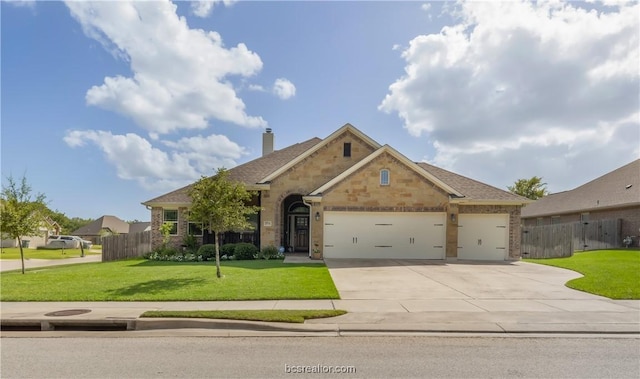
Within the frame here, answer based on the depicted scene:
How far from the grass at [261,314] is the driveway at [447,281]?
6.55 feet

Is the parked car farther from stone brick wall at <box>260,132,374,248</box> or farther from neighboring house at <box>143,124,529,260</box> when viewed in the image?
stone brick wall at <box>260,132,374,248</box>

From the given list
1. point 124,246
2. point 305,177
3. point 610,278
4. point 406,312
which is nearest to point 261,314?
point 406,312

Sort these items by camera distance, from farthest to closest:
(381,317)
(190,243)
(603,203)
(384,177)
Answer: (603,203), (190,243), (384,177), (381,317)

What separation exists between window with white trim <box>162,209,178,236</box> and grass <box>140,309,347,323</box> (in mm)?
13942

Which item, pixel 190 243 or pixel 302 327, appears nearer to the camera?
pixel 302 327

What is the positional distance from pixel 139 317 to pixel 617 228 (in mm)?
28762

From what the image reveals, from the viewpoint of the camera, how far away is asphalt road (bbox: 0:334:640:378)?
17.4 feet

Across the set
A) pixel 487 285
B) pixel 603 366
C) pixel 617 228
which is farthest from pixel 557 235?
pixel 603 366

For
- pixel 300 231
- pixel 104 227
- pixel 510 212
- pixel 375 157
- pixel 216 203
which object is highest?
pixel 375 157

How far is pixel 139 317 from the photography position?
25.3 ft

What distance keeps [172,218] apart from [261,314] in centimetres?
1533

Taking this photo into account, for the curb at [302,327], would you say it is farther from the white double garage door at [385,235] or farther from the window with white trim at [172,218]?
the window with white trim at [172,218]

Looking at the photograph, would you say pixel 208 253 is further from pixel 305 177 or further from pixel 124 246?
pixel 124 246

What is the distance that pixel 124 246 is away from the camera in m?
22.8
